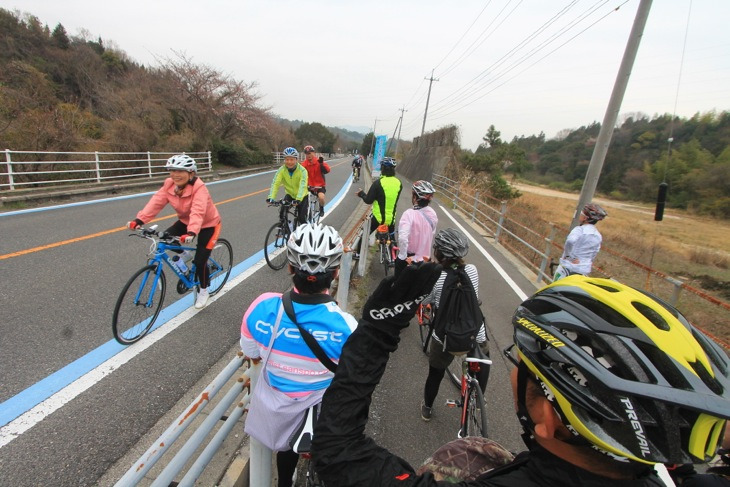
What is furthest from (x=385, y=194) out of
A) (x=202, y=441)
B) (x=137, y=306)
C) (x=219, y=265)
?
(x=202, y=441)

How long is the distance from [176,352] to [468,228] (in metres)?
10.4

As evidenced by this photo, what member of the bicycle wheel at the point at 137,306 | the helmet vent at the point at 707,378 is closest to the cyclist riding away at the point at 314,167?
the bicycle wheel at the point at 137,306

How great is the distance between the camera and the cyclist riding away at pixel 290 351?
1.68 m

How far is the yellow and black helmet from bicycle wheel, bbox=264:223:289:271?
213 inches

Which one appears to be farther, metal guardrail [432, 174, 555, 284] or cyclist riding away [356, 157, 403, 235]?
metal guardrail [432, 174, 555, 284]

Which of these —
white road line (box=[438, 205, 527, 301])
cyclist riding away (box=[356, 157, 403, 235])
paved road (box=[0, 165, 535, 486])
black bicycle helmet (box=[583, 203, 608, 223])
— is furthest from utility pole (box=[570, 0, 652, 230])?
cyclist riding away (box=[356, 157, 403, 235])

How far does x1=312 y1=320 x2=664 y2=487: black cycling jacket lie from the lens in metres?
0.76

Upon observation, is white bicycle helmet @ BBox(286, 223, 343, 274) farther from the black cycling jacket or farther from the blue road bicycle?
the blue road bicycle

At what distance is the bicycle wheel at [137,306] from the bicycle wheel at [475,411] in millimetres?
3461

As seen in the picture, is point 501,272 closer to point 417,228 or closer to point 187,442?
point 417,228

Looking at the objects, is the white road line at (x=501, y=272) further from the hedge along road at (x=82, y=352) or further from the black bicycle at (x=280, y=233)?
the black bicycle at (x=280, y=233)

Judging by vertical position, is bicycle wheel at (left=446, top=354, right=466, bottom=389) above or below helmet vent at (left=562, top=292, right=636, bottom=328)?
below

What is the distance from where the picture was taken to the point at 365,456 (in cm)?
79

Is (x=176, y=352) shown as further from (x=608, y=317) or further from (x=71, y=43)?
(x=71, y=43)
